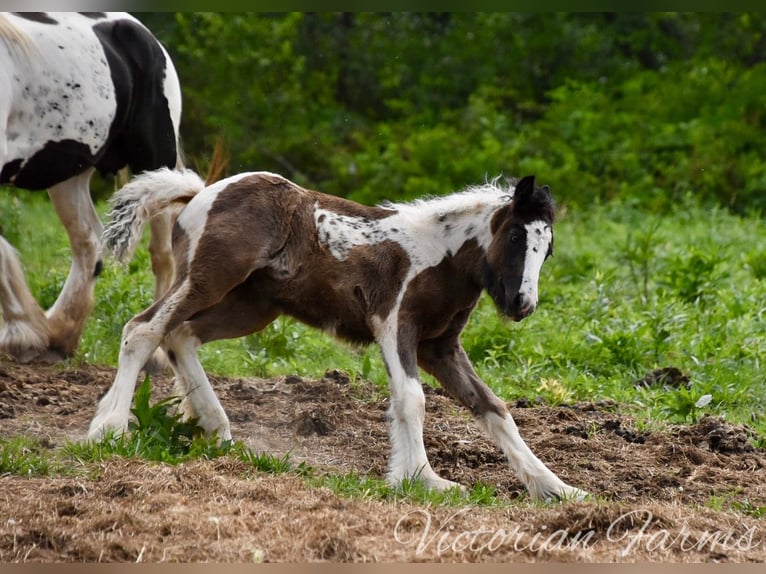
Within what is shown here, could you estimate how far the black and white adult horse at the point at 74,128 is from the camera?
7039 millimetres

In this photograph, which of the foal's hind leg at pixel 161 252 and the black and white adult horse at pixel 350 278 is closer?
the black and white adult horse at pixel 350 278

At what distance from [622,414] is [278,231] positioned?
7.85ft

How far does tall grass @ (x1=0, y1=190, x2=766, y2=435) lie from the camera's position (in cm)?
740

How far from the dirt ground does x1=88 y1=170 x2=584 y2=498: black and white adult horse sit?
14.8 inches

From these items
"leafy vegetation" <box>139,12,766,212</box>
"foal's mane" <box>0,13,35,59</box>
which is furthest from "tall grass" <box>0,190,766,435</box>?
"leafy vegetation" <box>139,12,766,212</box>

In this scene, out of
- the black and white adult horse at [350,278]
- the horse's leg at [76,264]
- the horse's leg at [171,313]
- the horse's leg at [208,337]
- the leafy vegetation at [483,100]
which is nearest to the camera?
the black and white adult horse at [350,278]

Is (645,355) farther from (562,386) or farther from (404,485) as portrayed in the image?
(404,485)

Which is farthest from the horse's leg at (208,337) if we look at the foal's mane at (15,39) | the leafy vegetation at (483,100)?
the leafy vegetation at (483,100)

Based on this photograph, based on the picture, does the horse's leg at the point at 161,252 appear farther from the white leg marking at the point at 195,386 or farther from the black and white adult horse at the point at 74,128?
the white leg marking at the point at 195,386

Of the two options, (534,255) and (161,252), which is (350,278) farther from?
(161,252)

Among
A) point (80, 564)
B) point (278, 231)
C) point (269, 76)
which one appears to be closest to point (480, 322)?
point (278, 231)

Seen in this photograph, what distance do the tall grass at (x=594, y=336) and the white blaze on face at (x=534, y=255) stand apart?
1.12m

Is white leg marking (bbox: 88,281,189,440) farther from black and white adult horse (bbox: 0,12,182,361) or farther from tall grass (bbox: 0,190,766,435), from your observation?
black and white adult horse (bbox: 0,12,182,361)

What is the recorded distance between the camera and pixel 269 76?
53.7ft
